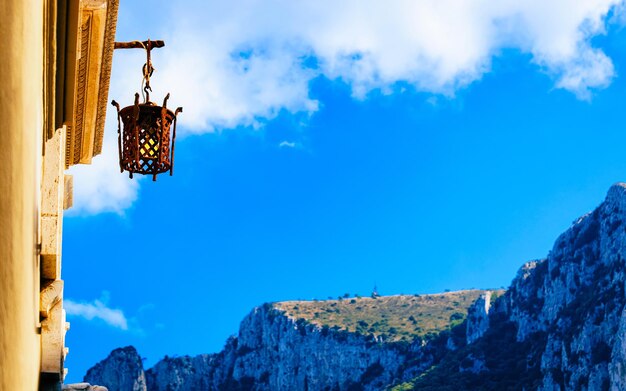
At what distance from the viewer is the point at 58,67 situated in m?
6.26

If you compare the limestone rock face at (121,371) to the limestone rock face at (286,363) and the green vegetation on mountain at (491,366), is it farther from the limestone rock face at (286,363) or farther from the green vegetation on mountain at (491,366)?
the green vegetation on mountain at (491,366)

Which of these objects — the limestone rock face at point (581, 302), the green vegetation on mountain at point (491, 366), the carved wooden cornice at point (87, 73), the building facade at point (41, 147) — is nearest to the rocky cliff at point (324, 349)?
the green vegetation on mountain at point (491, 366)

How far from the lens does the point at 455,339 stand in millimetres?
126438

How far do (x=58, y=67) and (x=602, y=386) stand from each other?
82.8m

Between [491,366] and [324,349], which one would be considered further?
[324,349]

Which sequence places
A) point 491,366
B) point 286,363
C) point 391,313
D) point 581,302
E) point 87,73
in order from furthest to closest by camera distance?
point 391,313
point 286,363
point 491,366
point 581,302
point 87,73

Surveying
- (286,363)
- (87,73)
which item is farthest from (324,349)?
(87,73)

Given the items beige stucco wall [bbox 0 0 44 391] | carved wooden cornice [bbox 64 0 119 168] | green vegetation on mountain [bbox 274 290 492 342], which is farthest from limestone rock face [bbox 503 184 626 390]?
beige stucco wall [bbox 0 0 44 391]

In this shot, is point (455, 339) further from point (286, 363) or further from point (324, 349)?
point (286, 363)

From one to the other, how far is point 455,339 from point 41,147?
124 metres

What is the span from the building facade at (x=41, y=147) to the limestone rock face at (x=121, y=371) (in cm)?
12573

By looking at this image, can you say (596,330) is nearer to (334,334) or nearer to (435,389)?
(435,389)

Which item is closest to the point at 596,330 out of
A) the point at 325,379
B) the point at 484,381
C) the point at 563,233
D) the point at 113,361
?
the point at 484,381

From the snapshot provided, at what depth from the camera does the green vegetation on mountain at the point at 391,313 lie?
13588 centimetres
